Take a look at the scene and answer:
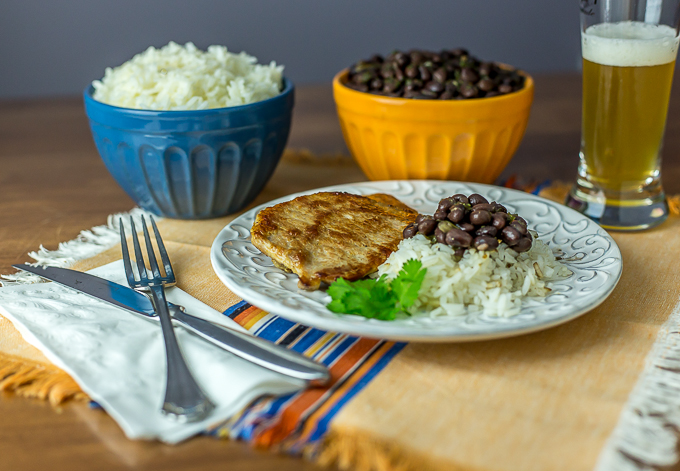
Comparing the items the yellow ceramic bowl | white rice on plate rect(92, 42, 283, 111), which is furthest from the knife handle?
the yellow ceramic bowl

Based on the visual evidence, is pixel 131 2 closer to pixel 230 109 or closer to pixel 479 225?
pixel 230 109

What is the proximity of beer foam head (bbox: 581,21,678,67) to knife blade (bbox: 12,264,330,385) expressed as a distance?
139 centimetres

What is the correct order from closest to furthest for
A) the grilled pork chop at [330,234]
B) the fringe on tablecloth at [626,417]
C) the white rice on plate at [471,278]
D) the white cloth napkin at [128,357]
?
the fringe on tablecloth at [626,417] < the white cloth napkin at [128,357] < the white rice on plate at [471,278] < the grilled pork chop at [330,234]

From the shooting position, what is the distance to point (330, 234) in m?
1.75

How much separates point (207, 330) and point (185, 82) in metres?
0.99

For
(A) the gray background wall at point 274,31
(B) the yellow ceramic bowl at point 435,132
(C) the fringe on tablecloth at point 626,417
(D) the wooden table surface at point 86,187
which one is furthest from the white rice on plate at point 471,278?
(A) the gray background wall at point 274,31

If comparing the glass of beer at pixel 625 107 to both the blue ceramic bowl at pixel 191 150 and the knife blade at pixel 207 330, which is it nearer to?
the blue ceramic bowl at pixel 191 150

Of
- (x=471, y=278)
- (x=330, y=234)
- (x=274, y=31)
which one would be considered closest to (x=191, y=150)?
(x=330, y=234)

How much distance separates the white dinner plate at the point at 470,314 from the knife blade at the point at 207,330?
89 mm

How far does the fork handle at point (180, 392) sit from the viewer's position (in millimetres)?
1206

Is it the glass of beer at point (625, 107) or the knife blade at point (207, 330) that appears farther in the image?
the glass of beer at point (625, 107)

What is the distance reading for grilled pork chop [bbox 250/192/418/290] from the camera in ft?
5.28

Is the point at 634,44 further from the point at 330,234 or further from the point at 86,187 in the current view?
the point at 86,187

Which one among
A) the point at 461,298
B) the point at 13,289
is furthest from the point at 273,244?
the point at 13,289
